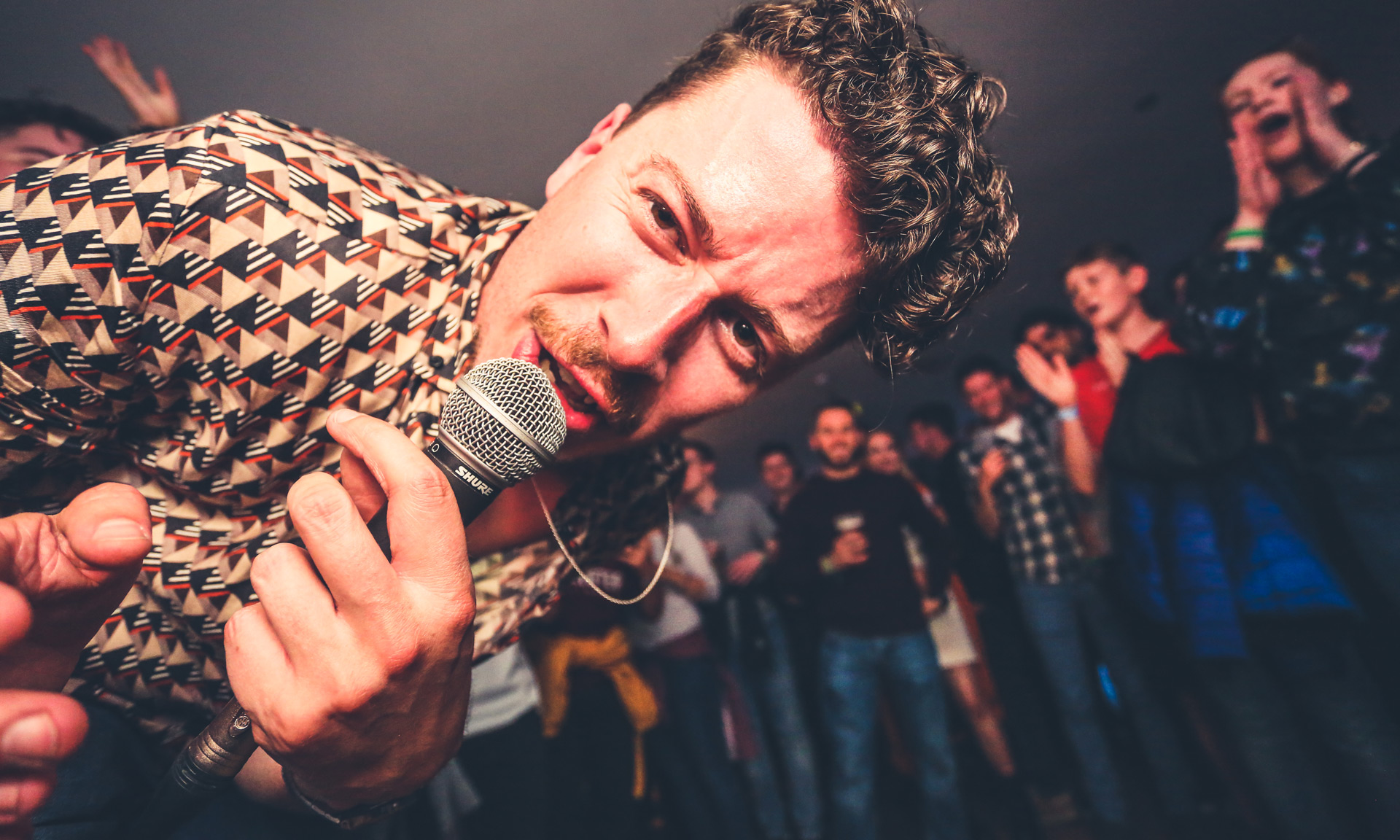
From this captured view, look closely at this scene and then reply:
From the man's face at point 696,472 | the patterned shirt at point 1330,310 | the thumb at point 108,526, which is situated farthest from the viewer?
the man's face at point 696,472

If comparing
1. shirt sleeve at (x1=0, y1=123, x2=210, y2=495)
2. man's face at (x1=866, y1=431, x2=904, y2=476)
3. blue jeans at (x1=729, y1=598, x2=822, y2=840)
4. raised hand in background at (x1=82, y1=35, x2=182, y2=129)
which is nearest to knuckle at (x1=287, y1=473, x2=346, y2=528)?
shirt sleeve at (x1=0, y1=123, x2=210, y2=495)

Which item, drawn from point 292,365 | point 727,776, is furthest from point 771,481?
point 292,365

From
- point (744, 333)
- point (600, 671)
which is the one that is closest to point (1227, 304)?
point (744, 333)

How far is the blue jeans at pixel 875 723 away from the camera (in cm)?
335

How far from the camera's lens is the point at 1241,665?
2.42 m

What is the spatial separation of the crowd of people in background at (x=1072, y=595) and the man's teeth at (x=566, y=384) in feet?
2.05

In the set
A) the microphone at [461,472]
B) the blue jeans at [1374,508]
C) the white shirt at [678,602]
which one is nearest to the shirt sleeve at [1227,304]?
the blue jeans at [1374,508]

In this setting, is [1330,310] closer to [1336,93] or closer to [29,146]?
[1336,93]

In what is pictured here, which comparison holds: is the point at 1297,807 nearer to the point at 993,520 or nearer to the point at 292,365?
the point at 993,520

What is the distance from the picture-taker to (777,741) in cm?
402

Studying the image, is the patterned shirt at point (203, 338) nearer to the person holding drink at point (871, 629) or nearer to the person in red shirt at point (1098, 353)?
the person holding drink at point (871, 629)

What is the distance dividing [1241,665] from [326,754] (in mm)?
3405

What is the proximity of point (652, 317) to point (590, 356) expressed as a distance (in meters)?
0.14

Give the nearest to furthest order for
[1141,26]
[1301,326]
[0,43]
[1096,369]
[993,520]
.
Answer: [1301,326] < [0,43] < [1096,369] < [993,520] < [1141,26]
